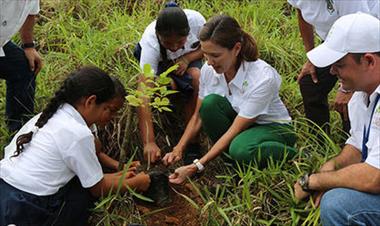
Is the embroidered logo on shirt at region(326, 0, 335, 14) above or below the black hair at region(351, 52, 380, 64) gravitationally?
below

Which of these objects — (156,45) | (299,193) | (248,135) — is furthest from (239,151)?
(156,45)

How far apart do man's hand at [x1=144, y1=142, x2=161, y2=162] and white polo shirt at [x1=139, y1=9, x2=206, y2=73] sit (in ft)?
1.54

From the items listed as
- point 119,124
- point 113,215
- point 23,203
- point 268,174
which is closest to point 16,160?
point 23,203

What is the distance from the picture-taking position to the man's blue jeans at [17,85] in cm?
328

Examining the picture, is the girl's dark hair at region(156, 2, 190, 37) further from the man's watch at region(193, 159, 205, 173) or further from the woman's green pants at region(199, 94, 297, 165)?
the man's watch at region(193, 159, 205, 173)

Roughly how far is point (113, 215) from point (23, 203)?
43 centimetres

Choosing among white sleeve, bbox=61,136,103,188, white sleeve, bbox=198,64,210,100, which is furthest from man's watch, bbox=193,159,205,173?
white sleeve, bbox=61,136,103,188

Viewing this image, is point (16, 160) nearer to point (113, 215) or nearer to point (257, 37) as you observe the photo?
point (113, 215)

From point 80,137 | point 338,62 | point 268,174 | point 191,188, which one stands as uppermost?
point 338,62

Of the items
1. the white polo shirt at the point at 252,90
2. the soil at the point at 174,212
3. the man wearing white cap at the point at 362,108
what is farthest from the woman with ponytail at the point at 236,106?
the man wearing white cap at the point at 362,108

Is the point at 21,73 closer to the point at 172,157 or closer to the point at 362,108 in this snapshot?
the point at 172,157

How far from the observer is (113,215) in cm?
281

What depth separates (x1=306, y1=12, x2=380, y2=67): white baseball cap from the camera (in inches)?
89.0

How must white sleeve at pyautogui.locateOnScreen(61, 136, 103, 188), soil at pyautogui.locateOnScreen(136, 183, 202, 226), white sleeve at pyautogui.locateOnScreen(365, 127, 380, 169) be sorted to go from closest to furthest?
white sleeve at pyautogui.locateOnScreen(365, 127, 380, 169) < white sleeve at pyautogui.locateOnScreen(61, 136, 103, 188) < soil at pyautogui.locateOnScreen(136, 183, 202, 226)
